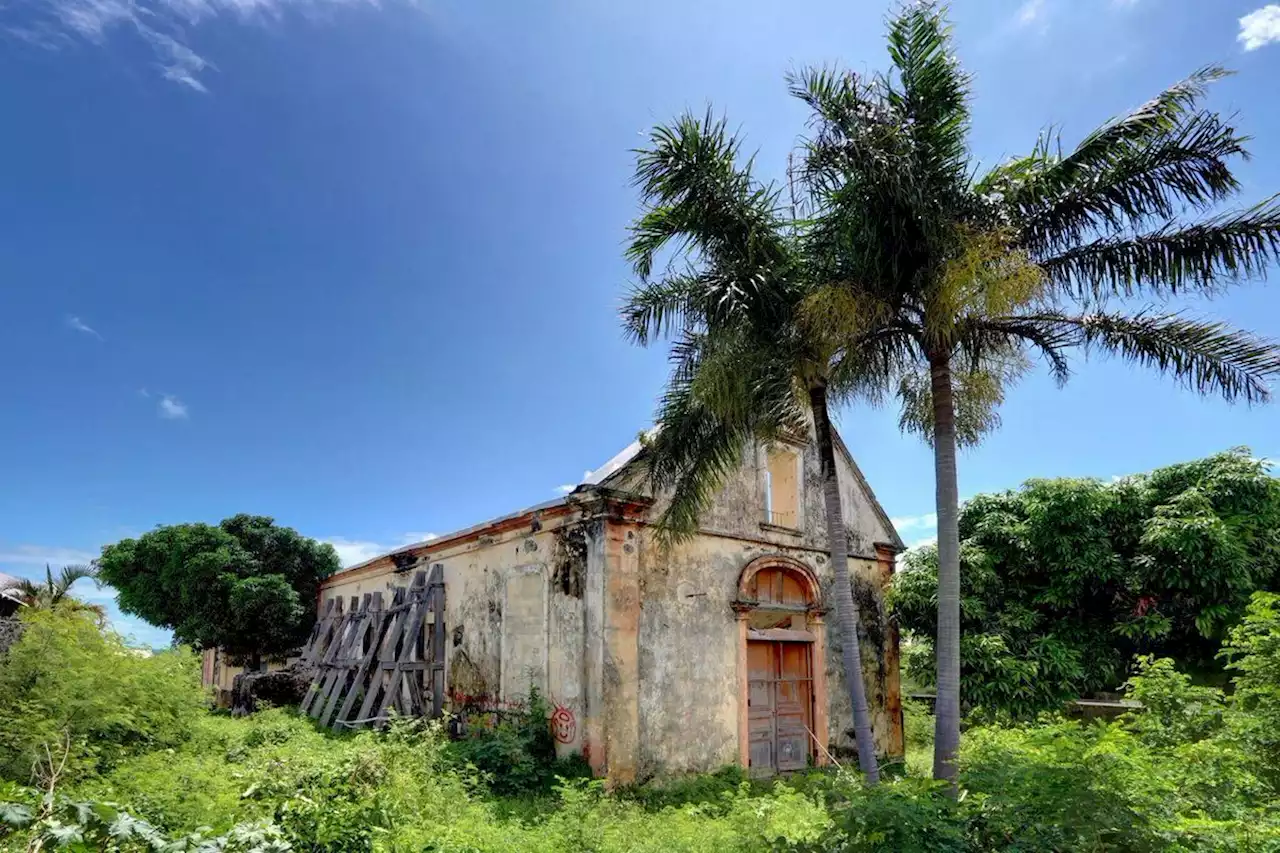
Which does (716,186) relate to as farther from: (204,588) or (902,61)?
(204,588)

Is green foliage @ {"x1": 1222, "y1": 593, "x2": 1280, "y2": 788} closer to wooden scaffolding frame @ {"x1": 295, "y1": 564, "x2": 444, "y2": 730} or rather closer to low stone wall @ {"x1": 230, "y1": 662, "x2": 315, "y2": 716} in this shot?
wooden scaffolding frame @ {"x1": 295, "y1": 564, "x2": 444, "y2": 730}

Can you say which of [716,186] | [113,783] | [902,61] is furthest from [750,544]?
[113,783]

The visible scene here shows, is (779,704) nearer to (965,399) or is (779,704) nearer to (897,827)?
(965,399)

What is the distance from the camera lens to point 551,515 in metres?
12.2

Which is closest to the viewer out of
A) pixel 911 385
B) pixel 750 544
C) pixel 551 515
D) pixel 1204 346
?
pixel 1204 346

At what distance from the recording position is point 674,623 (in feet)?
38.5

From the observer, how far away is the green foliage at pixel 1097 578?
15.4m

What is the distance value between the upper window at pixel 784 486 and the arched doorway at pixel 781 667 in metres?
0.84

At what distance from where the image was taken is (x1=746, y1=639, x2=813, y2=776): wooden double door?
41.4 ft

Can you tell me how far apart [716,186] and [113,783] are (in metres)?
9.07

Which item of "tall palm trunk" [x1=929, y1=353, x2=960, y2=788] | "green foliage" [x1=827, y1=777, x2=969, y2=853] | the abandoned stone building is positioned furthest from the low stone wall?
"green foliage" [x1=827, y1=777, x2=969, y2=853]


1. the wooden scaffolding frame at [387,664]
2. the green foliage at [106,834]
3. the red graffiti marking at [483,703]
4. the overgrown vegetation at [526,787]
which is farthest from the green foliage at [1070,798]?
the wooden scaffolding frame at [387,664]

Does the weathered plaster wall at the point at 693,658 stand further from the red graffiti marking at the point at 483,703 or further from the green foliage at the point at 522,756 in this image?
the red graffiti marking at the point at 483,703

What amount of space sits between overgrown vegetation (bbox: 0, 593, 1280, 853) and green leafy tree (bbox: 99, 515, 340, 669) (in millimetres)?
9107
